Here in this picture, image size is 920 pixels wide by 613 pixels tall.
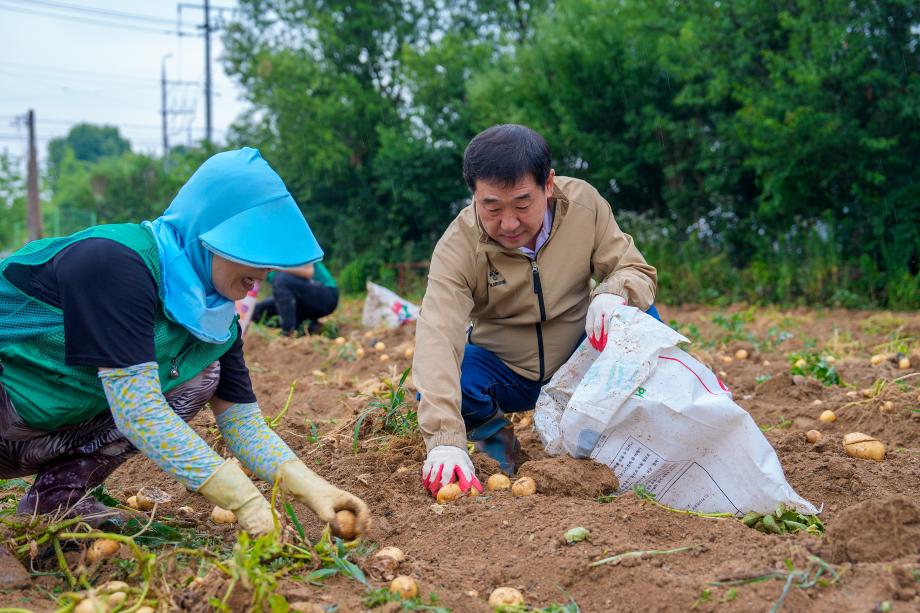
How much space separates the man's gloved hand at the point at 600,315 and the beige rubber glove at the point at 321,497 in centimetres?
98

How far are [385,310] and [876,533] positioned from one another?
5.81 m

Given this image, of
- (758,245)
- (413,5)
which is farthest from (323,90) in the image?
(758,245)

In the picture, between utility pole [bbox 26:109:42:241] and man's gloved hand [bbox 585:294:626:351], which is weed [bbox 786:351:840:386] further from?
utility pole [bbox 26:109:42:241]

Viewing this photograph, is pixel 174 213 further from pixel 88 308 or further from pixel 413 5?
pixel 413 5

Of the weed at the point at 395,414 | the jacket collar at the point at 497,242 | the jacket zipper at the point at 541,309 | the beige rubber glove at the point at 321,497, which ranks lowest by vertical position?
the weed at the point at 395,414

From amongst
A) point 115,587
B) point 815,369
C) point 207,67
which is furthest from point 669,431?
point 207,67

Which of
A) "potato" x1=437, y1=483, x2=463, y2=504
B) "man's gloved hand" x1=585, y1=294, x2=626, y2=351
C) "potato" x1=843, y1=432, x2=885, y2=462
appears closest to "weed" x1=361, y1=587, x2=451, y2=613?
"potato" x1=437, y1=483, x2=463, y2=504

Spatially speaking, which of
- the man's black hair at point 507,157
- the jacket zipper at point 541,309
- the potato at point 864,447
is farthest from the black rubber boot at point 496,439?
the potato at point 864,447

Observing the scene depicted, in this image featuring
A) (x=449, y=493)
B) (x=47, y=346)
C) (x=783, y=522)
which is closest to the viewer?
(x=47, y=346)

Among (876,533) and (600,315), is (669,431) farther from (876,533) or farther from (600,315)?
(876,533)

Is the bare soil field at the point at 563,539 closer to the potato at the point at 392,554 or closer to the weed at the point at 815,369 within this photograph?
the potato at the point at 392,554

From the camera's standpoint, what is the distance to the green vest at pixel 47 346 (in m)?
2.11

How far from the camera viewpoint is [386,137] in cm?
1641

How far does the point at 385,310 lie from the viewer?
7.54 metres
